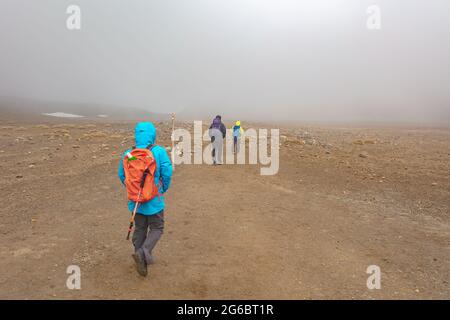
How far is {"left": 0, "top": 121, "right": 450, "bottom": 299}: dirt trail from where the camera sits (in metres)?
6.02

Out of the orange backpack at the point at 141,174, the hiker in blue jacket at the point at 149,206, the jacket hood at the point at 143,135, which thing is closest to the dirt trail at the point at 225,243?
the hiker in blue jacket at the point at 149,206

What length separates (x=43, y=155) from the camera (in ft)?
56.4

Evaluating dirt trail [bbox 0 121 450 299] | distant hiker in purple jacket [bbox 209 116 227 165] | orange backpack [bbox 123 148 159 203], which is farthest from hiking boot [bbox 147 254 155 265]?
distant hiker in purple jacket [bbox 209 116 227 165]

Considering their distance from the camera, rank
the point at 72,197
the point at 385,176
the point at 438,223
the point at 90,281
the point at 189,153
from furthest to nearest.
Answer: the point at 189,153
the point at 385,176
the point at 72,197
the point at 438,223
the point at 90,281

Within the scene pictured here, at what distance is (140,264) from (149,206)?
36.7 inches

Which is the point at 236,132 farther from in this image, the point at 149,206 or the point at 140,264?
the point at 140,264

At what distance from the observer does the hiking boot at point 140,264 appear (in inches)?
237

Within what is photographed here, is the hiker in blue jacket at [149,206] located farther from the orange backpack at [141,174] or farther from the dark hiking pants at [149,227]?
the orange backpack at [141,174]

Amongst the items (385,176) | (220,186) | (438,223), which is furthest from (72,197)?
(385,176)

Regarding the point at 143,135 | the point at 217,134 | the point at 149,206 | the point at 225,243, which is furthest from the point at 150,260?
the point at 217,134

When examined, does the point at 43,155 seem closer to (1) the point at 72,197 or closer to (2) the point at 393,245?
(1) the point at 72,197

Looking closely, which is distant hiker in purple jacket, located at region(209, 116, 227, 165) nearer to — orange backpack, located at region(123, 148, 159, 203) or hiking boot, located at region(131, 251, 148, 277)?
orange backpack, located at region(123, 148, 159, 203)

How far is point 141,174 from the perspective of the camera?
5.78m
